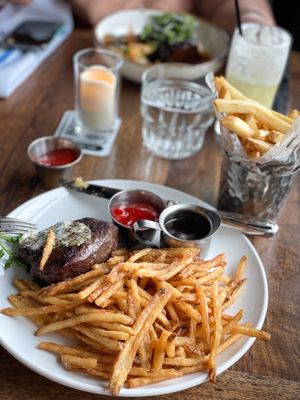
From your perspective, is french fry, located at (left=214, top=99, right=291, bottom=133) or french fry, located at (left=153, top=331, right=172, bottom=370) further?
french fry, located at (left=214, top=99, right=291, bottom=133)

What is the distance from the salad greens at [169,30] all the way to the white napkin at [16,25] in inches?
25.7

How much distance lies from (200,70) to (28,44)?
1178 mm

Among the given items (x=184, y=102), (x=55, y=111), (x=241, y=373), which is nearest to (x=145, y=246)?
(x=241, y=373)

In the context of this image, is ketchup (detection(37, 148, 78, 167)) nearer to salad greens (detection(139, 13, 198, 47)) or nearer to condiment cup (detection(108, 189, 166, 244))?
condiment cup (detection(108, 189, 166, 244))

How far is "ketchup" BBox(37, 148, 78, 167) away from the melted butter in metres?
0.58

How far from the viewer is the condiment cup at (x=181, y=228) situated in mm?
1903

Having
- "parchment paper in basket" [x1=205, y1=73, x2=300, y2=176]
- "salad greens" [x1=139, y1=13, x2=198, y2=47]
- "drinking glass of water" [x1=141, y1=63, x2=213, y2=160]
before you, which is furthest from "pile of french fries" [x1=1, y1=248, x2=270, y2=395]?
"salad greens" [x1=139, y1=13, x2=198, y2=47]

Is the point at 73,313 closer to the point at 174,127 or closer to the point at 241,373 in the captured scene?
the point at 241,373

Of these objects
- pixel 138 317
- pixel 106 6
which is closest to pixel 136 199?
pixel 138 317

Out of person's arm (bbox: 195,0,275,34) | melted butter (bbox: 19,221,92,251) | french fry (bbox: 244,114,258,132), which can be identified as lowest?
person's arm (bbox: 195,0,275,34)

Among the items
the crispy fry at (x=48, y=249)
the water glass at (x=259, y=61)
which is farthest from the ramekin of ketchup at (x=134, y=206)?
the water glass at (x=259, y=61)

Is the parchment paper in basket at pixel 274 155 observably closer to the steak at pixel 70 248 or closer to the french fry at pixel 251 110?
the french fry at pixel 251 110

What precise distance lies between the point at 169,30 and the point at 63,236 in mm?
2062

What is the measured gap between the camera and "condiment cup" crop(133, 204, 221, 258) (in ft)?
6.24
